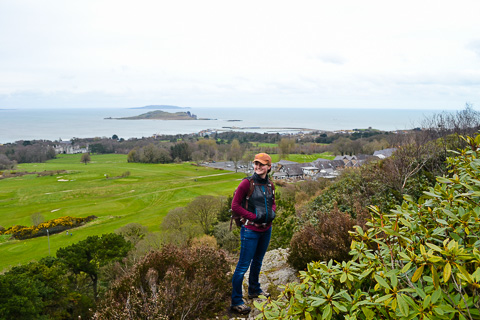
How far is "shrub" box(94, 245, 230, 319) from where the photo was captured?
3707 mm

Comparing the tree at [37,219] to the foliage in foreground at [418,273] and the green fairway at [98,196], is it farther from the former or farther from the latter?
the foliage in foreground at [418,273]

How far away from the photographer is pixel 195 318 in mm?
3973

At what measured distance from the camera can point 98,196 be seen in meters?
46.5

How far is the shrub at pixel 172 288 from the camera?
3707 millimetres

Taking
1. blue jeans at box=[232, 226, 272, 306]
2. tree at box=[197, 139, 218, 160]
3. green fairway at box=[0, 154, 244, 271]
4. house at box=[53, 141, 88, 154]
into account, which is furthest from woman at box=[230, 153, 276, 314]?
house at box=[53, 141, 88, 154]

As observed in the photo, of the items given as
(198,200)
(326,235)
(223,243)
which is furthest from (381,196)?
(198,200)

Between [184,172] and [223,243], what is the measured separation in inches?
1980

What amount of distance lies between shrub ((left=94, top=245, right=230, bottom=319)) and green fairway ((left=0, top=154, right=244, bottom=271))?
23814 mm

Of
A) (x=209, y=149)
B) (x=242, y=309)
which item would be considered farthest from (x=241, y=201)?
(x=209, y=149)

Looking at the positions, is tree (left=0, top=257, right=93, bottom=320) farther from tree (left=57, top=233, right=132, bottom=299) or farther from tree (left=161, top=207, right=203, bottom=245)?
tree (left=161, top=207, right=203, bottom=245)

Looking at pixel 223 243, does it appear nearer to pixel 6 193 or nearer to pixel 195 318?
pixel 195 318

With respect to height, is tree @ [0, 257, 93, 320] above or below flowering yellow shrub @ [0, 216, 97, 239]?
above

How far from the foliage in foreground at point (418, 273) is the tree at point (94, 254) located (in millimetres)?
14751

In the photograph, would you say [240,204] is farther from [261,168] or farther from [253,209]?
[261,168]
